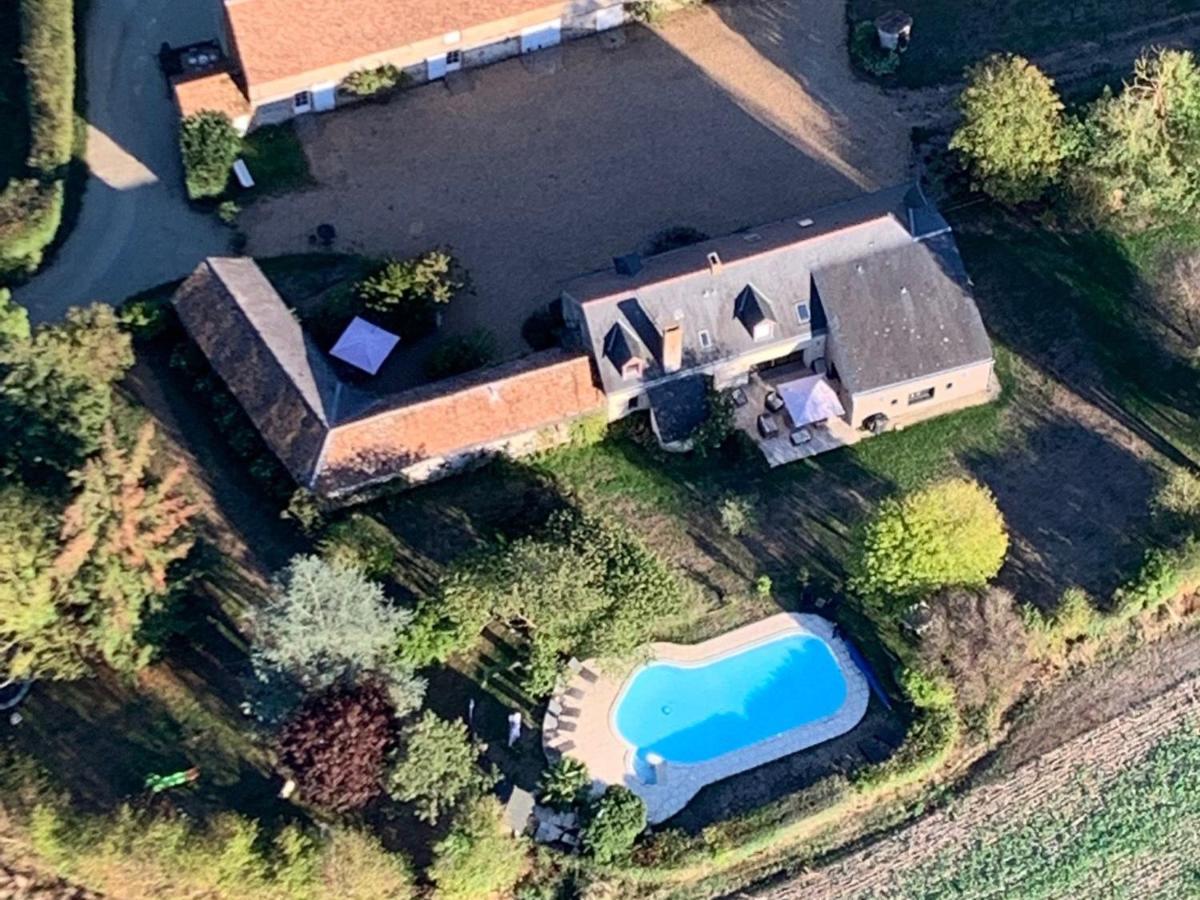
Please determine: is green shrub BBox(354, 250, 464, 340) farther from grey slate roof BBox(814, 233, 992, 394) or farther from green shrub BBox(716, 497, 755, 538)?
grey slate roof BBox(814, 233, 992, 394)

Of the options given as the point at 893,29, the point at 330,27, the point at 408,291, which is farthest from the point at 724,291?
the point at 330,27

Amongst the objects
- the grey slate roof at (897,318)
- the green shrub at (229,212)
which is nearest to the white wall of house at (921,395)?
the grey slate roof at (897,318)

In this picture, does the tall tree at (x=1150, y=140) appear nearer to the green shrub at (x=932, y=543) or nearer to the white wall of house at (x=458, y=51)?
the green shrub at (x=932, y=543)

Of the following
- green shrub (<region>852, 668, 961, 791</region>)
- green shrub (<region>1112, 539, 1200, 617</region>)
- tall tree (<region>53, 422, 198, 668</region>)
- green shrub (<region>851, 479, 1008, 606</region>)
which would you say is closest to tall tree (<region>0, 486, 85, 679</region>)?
tall tree (<region>53, 422, 198, 668</region>)

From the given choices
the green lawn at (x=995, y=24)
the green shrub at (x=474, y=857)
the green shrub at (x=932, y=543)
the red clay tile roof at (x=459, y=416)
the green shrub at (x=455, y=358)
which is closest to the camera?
the green shrub at (x=474, y=857)

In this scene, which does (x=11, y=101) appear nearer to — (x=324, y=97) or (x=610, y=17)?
(x=324, y=97)

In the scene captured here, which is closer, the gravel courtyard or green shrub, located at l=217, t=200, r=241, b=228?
green shrub, located at l=217, t=200, r=241, b=228
